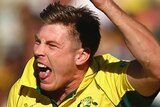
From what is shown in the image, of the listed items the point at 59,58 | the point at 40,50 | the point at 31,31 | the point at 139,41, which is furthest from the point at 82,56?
the point at 31,31

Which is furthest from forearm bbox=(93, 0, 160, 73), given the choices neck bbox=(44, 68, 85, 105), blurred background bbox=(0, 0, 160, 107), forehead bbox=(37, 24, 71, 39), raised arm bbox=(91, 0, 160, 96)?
blurred background bbox=(0, 0, 160, 107)

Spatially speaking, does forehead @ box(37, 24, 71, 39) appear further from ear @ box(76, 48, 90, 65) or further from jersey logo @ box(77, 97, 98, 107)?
jersey logo @ box(77, 97, 98, 107)

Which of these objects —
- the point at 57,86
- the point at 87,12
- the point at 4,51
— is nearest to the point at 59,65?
the point at 57,86

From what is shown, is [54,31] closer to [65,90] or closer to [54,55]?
[54,55]

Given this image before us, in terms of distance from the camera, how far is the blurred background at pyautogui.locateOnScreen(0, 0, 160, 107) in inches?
189

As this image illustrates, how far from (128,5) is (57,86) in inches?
73.3

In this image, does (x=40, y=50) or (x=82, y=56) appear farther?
(x=82, y=56)

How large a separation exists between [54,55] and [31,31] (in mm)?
1851

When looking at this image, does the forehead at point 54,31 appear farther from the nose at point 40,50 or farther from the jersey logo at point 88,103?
the jersey logo at point 88,103

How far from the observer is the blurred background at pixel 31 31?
4789mm

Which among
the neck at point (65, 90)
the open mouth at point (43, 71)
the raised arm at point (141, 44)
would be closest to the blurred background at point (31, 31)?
the neck at point (65, 90)

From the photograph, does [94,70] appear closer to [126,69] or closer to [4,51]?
[126,69]

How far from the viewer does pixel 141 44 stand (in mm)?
2797

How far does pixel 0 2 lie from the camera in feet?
17.2
